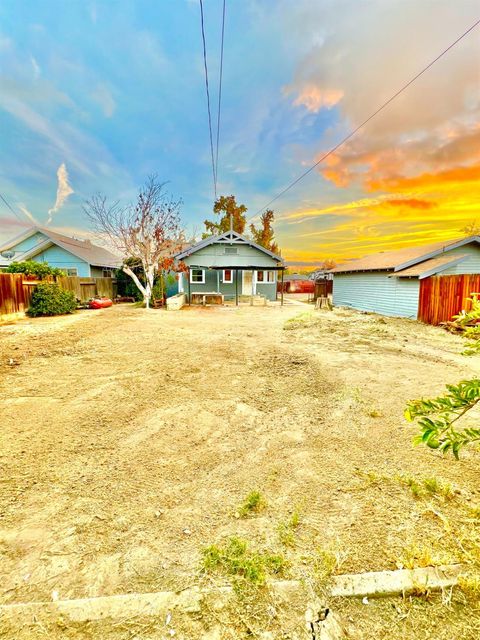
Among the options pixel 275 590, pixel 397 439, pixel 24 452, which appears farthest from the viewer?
pixel 397 439

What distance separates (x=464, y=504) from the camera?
2232 millimetres

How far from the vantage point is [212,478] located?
8.54ft

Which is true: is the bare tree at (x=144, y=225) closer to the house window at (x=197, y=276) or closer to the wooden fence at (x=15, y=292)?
the house window at (x=197, y=276)

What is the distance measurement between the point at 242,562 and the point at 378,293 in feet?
56.6

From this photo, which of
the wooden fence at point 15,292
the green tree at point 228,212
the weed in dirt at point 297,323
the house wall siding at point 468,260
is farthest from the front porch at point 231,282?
the green tree at point 228,212

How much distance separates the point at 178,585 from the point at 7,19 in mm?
24248

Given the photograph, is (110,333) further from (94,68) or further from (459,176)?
(94,68)

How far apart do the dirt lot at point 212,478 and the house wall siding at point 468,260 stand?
10221 millimetres

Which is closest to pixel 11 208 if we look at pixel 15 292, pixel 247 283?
pixel 15 292

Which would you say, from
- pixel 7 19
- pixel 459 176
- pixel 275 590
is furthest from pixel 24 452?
pixel 7 19

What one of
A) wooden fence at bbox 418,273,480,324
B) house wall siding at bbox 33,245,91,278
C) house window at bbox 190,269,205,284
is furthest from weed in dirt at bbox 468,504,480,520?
house wall siding at bbox 33,245,91,278

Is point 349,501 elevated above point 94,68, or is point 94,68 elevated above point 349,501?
point 94,68

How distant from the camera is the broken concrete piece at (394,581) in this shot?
5.06ft

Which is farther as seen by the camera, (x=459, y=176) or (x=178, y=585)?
(x=459, y=176)
